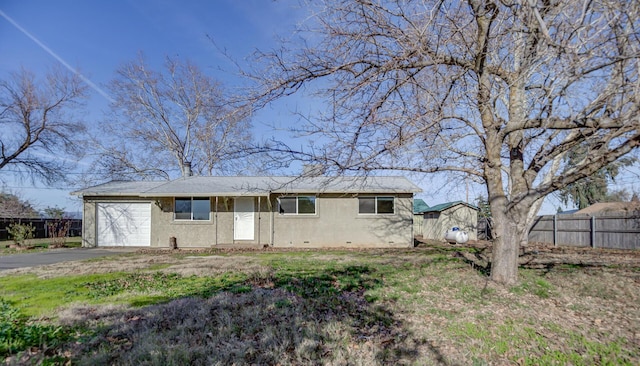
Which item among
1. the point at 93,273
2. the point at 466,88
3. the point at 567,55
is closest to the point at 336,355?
the point at 567,55

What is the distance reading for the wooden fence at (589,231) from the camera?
1316cm

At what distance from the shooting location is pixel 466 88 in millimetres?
5828

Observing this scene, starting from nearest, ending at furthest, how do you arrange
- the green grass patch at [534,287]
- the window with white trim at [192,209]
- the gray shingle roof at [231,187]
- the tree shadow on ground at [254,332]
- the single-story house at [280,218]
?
the tree shadow on ground at [254,332] < the green grass patch at [534,287] < the gray shingle roof at [231,187] < the single-story house at [280,218] < the window with white trim at [192,209]

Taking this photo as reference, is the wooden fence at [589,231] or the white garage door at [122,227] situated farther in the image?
the white garage door at [122,227]

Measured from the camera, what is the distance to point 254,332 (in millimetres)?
3848

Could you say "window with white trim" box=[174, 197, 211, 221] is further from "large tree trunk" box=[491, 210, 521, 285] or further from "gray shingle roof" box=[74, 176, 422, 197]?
"large tree trunk" box=[491, 210, 521, 285]

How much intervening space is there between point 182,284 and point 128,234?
405 inches

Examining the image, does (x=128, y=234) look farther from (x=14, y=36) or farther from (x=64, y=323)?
(x=64, y=323)

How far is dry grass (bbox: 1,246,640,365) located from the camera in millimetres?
3244

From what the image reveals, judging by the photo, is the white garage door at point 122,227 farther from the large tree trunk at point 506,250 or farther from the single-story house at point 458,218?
the single-story house at point 458,218

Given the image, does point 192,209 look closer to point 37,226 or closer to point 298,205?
point 298,205

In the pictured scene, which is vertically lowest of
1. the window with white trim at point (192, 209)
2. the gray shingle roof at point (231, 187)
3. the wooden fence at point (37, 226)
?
the wooden fence at point (37, 226)

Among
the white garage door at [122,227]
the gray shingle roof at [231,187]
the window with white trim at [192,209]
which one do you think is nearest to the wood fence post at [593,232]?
the gray shingle roof at [231,187]

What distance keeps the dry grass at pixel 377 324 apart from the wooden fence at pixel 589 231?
8.83m
